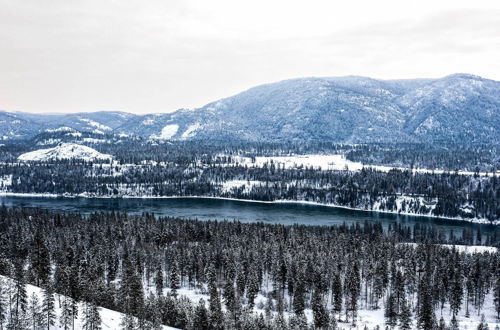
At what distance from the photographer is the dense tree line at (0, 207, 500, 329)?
11475 cm

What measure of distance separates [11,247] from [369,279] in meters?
145

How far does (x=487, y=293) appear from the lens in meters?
159

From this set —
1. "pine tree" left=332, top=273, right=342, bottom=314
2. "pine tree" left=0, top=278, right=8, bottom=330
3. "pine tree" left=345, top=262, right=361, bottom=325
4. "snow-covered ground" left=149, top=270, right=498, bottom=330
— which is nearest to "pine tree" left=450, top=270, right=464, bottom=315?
"snow-covered ground" left=149, top=270, right=498, bottom=330

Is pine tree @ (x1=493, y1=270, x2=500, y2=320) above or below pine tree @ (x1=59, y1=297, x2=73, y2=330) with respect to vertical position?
below

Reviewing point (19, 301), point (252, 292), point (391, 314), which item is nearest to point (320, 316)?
point (391, 314)

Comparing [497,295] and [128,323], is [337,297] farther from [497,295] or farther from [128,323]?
[128,323]

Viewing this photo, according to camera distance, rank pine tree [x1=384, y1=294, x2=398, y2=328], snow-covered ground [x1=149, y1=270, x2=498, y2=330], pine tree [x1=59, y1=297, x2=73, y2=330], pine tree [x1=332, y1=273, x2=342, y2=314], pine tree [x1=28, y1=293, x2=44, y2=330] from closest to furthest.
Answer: pine tree [x1=28, y1=293, x2=44, y2=330] → pine tree [x1=59, y1=297, x2=73, y2=330] → snow-covered ground [x1=149, y1=270, x2=498, y2=330] → pine tree [x1=384, y1=294, x2=398, y2=328] → pine tree [x1=332, y1=273, x2=342, y2=314]

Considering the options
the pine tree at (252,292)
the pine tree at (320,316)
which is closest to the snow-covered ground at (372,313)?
the pine tree at (252,292)

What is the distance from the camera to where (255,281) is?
5851 inches

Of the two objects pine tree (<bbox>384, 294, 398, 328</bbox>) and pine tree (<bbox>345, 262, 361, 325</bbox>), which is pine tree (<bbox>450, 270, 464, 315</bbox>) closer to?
pine tree (<bbox>384, 294, 398, 328</bbox>)

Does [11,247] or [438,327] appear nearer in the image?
[438,327]

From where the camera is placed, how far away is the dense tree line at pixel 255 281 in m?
115

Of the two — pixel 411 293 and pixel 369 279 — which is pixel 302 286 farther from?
pixel 411 293

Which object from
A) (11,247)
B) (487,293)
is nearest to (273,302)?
(487,293)
